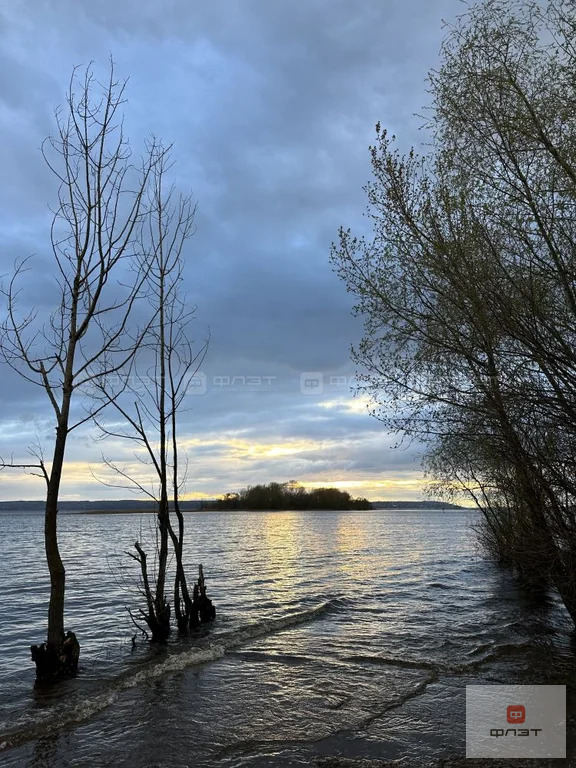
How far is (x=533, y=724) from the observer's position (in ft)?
22.6

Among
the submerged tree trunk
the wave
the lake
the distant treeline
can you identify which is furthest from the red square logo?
the distant treeline

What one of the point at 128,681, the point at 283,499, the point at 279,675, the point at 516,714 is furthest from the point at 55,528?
the point at 283,499

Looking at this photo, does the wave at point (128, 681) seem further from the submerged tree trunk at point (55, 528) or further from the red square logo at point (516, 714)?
the red square logo at point (516, 714)

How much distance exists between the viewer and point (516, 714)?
7.18 meters

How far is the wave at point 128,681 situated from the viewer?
7574 mm

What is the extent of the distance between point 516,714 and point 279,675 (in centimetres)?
395

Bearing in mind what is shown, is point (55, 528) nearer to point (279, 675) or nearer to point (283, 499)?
point (279, 675)

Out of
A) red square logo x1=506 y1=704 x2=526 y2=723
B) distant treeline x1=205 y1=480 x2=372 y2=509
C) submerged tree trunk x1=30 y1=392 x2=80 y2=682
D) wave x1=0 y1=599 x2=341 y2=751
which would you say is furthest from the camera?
distant treeline x1=205 y1=480 x2=372 y2=509

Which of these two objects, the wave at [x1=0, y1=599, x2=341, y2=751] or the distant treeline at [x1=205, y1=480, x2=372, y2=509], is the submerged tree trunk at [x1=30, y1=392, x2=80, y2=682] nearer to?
the wave at [x1=0, y1=599, x2=341, y2=751]

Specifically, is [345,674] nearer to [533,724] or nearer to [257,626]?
[533,724]

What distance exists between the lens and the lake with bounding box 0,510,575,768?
6680mm

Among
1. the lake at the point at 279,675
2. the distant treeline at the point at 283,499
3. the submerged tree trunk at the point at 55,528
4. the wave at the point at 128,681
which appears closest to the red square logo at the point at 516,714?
the lake at the point at 279,675

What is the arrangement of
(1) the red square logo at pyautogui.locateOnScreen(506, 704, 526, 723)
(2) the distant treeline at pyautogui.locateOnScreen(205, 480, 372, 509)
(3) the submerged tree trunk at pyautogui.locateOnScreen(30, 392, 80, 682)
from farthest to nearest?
(2) the distant treeline at pyautogui.locateOnScreen(205, 480, 372, 509) → (3) the submerged tree trunk at pyautogui.locateOnScreen(30, 392, 80, 682) → (1) the red square logo at pyautogui.locateOnScreen(506, 704, 526, 723)

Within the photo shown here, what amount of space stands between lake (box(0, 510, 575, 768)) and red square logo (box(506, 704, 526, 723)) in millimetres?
604
